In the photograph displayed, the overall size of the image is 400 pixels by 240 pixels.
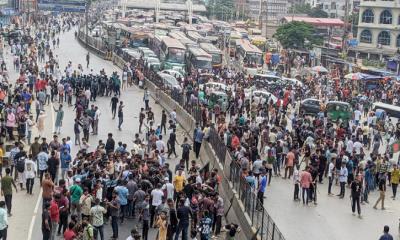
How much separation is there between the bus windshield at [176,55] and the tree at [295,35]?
2705 cm

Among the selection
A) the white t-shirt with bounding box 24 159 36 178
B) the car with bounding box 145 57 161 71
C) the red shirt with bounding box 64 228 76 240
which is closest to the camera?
the red shirt with bounding box 64 228 76 240

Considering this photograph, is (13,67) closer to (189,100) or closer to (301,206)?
(189,100)

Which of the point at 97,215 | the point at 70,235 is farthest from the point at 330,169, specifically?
the point at 70,235

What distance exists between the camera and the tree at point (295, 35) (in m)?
84.4

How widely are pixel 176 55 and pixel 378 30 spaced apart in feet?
99.4

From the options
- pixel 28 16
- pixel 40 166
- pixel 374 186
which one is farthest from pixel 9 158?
pixel 28 16

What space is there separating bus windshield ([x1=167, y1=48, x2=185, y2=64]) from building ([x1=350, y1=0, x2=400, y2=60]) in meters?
28.0

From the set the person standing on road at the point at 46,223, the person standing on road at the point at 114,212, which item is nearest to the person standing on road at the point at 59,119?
the person standing on road at the point at 114,212

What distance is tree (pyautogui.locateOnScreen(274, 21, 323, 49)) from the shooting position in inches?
3324

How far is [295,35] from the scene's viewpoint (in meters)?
84.4

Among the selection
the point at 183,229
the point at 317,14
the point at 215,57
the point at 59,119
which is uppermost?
the point at 317,14

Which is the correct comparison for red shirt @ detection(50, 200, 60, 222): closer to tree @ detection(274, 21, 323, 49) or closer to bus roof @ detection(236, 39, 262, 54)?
bus roof @ detection(236, 39, 262, 54)

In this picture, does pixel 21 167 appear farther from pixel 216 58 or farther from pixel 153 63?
pixel 216 58

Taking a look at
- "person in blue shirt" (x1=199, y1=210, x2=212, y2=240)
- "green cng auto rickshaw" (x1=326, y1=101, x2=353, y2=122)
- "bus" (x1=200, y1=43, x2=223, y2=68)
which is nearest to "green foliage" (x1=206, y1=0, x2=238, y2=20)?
"bus" (x1=200, y1=43, x2=223, y2=68)
